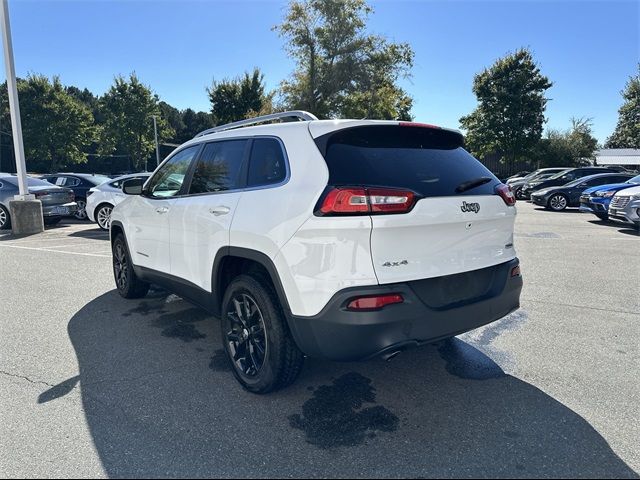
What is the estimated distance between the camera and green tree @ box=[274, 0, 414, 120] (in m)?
29.6

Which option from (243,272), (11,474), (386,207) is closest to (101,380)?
(11,474)

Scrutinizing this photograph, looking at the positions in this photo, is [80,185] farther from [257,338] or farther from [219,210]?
[257,338]

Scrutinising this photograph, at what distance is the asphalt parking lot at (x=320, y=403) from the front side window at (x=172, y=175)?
4.37ft

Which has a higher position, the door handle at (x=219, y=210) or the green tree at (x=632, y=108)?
the green tree at (x=632, y=108)

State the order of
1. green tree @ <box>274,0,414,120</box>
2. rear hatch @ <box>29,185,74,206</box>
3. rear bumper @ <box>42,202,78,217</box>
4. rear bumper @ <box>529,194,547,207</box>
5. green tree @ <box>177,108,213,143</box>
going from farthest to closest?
green tree @ <box>177,108,213,143</box>, green tree @ <box>274,0,414,120</box>, rear bumper @ <box>529,194,547,207</box>, rear bumper @ <box>42,202,78,217</box>, rear hatch @ <box>29,185,74,206</box>

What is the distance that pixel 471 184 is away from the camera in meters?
3.02

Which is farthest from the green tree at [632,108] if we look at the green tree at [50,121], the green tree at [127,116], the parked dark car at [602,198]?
the green tree at [50,121]

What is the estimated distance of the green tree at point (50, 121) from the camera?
34375 millimetres

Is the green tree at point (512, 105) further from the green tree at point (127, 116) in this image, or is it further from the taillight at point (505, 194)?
the taillight at point (505, 194)

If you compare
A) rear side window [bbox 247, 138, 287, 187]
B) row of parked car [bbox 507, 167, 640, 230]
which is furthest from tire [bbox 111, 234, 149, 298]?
row of parked car [bbox 507, 167, 640, 230]

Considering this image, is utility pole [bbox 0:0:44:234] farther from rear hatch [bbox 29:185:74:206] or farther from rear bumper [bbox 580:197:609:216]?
rear bumper [bbox 580:197:609:216]

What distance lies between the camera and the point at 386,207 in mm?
2566

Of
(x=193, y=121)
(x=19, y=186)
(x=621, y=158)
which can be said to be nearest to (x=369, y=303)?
(x=19, y=186)

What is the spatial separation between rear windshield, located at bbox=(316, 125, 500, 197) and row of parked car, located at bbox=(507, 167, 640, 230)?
340 inches
